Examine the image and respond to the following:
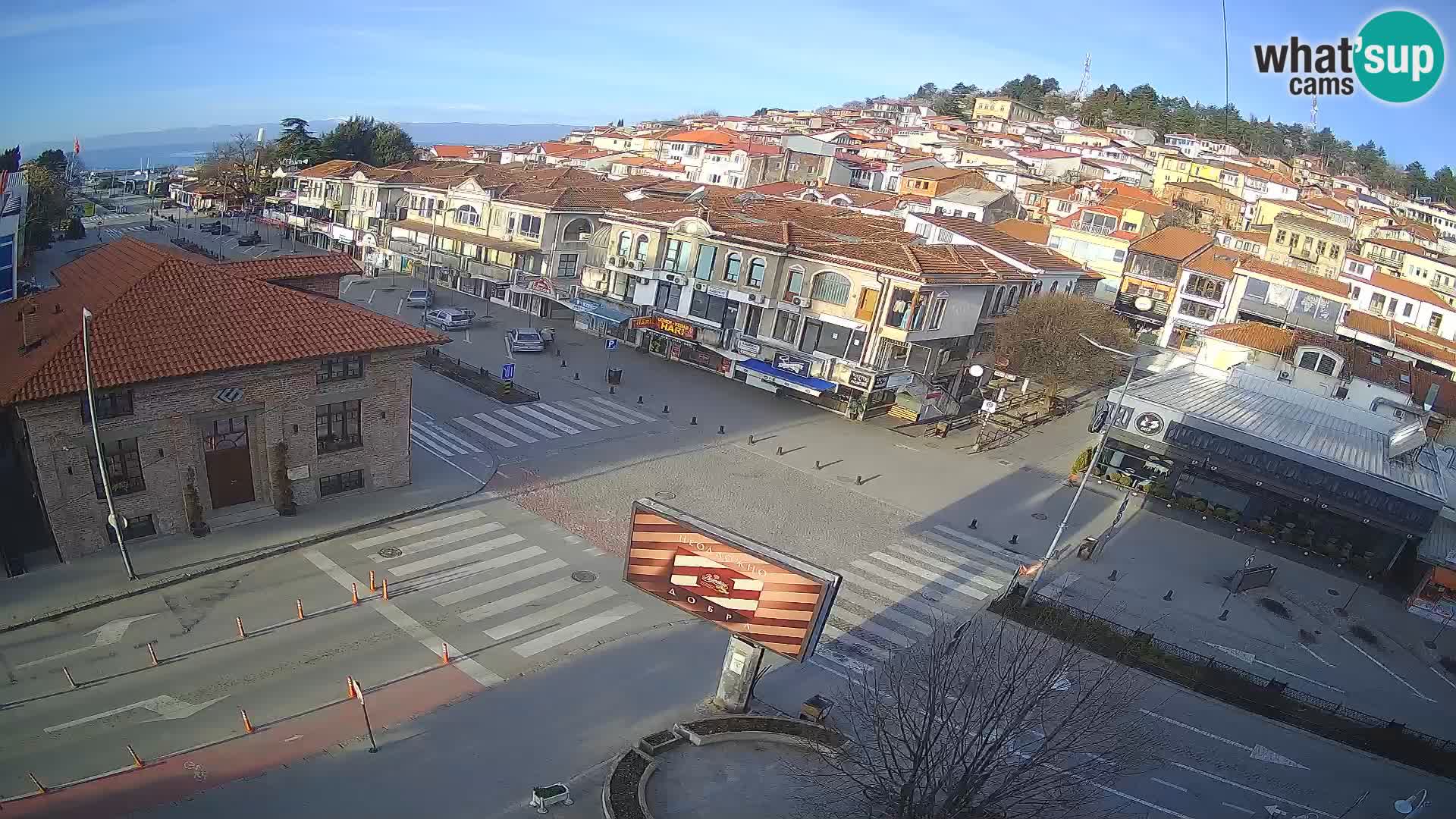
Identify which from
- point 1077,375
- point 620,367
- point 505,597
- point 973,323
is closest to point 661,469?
point 505,597

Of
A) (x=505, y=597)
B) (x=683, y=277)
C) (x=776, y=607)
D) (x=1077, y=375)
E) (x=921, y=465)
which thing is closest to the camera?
(x=776, y=607)

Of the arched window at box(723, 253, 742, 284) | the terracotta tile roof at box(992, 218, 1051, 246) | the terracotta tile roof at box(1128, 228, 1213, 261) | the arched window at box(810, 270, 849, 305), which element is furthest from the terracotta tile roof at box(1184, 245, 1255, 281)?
the arched window at box(723, 253, 742, 284)

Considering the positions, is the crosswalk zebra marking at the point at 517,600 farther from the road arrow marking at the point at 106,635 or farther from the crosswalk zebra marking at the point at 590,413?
the crosswalk zebra marking at the point at 590,413

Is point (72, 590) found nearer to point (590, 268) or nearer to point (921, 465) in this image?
point (921, 465)

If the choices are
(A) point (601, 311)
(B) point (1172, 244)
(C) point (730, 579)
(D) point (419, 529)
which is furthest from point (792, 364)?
(B) point (1172, 244)

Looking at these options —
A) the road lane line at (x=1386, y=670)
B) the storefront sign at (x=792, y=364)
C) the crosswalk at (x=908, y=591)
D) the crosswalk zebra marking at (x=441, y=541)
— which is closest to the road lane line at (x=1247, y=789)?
the crosswalk at (x=908, y=591)

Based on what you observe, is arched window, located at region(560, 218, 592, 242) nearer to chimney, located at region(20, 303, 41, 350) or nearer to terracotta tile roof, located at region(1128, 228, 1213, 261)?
chimney, located at region(20, 303, 41, 350)
